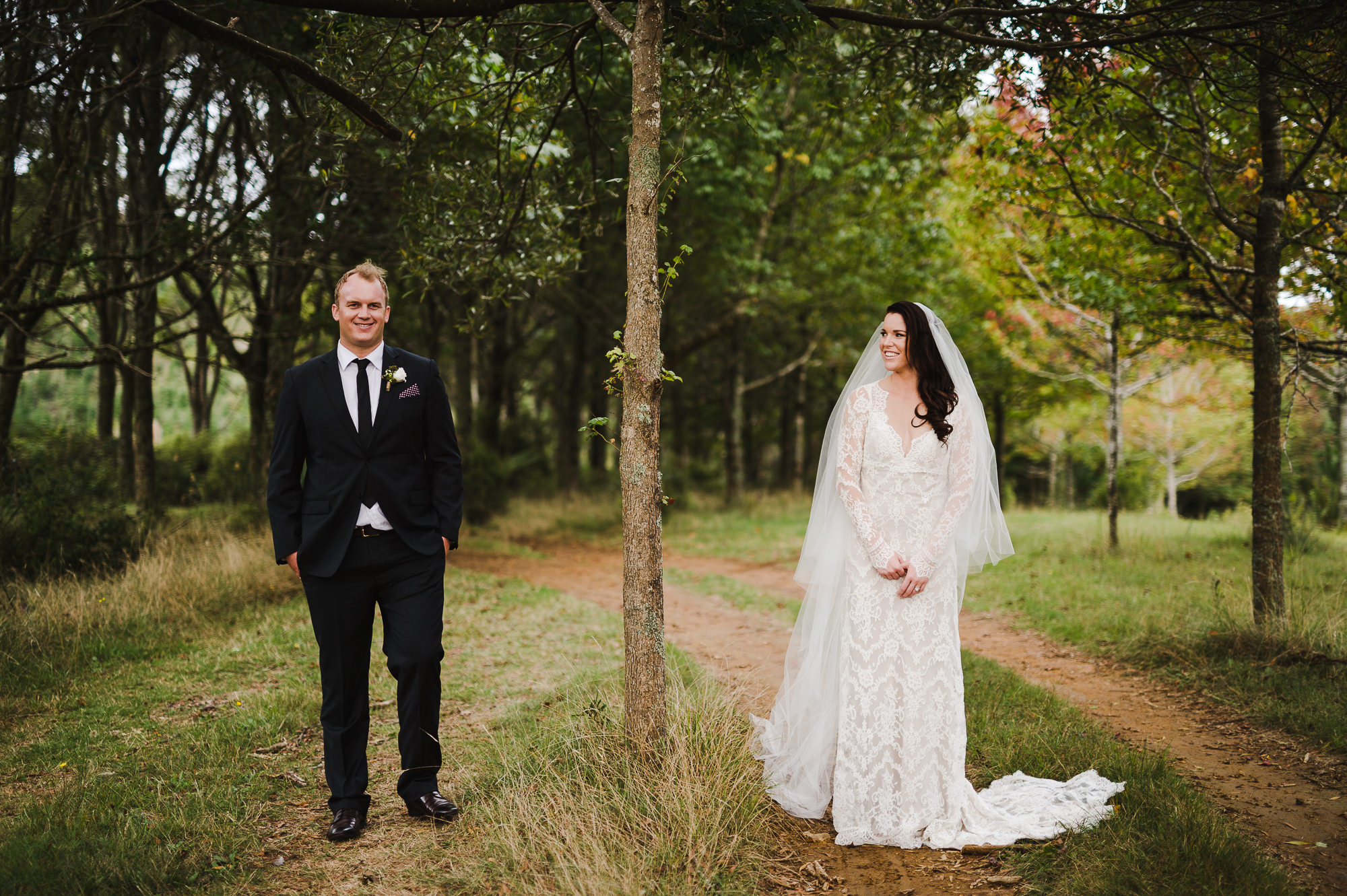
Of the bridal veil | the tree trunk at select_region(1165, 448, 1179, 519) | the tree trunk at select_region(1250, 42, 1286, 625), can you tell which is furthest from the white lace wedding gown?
the tree trunk at select_region(1165, 448, 1179, 519)

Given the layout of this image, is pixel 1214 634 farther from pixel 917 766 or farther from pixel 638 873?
pixel 638 873

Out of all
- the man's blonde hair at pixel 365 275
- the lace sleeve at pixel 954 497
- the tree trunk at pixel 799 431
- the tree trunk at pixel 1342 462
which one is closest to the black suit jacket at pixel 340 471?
the man's blonde hair at pixel 365 275

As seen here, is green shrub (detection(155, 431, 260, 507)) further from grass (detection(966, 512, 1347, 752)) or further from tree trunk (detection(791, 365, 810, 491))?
tree trunk (detection(791, 365, 810, 491))

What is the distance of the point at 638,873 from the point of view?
3012 millimetres

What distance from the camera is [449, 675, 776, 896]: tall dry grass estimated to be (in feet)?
9.97

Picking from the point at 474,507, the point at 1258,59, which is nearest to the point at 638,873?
the point at 1258,59

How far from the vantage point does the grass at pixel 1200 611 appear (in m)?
5.33

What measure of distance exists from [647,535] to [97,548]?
25.2 ft

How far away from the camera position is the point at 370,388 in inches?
146

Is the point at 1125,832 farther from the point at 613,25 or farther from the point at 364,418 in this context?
the point at 613,25

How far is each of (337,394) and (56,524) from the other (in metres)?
6.61

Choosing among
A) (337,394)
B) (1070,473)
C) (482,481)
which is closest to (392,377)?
(337,394)

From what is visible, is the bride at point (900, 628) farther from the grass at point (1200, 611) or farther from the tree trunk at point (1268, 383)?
the tree trunk at point (1268, 383)

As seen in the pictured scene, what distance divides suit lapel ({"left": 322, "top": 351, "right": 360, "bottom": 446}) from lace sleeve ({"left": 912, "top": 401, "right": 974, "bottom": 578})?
2782 millimetres
